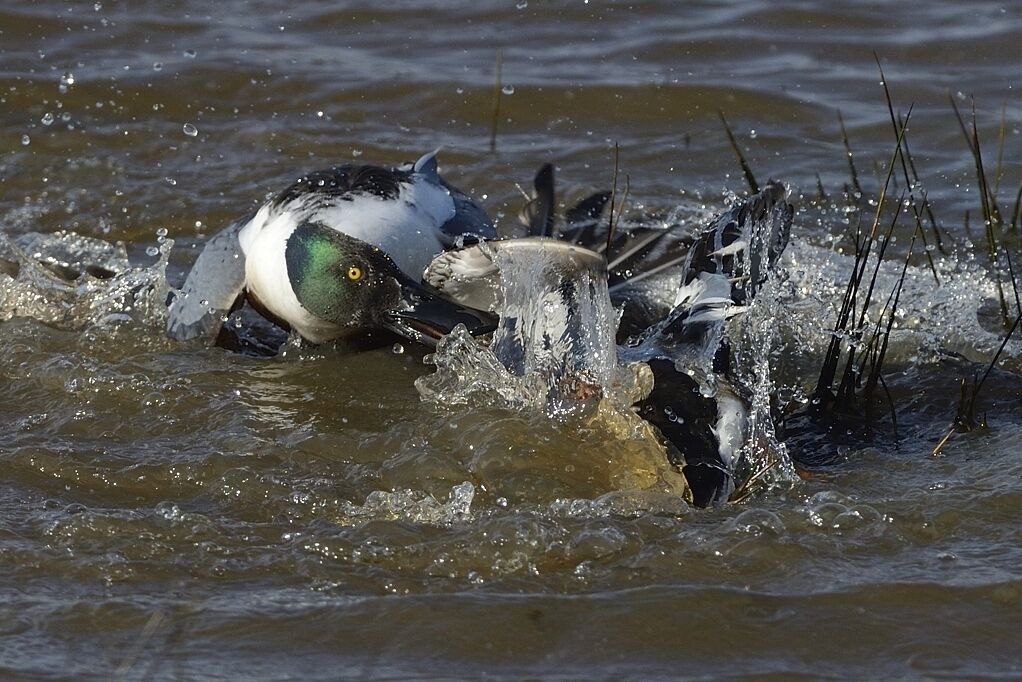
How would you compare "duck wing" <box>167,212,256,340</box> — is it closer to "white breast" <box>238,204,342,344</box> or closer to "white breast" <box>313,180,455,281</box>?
"white breast" <box>238,204,342,344</box>

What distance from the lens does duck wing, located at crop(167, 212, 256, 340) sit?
4.35 m

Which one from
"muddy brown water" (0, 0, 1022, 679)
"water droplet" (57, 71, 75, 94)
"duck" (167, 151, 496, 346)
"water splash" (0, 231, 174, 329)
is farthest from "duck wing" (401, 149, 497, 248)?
"water droplet" (57, 71, 75, 94)

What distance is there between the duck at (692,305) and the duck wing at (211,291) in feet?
2.29

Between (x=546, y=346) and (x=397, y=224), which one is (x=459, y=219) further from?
(x=546, y=346)

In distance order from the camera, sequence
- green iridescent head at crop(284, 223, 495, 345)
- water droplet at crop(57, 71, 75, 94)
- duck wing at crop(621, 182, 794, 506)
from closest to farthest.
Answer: duck wing at crop(621, 182, 794, 506)
green iridescent head at crop(284, 223, 495, 345)
water droplet at crop(57, 71, 75, 94)

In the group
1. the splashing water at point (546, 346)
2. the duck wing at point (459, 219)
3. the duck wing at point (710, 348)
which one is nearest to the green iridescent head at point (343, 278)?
the duck wing at point (459, 219)

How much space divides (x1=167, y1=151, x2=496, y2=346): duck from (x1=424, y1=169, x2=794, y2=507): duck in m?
0.13

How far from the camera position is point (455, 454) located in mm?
3367

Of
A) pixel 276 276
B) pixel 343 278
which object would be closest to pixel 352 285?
pixel 343 278

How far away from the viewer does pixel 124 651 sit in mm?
2408

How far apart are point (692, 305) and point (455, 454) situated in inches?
29.5

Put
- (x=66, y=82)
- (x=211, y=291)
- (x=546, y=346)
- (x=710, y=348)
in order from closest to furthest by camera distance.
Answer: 1. (x=710, y=348)
2. (x=546, y=346)
3. (x=211, y=291)
4. (x=66, y=82)

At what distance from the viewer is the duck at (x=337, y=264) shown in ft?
13.6

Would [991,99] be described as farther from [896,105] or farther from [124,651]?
[124,651]
